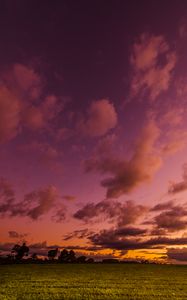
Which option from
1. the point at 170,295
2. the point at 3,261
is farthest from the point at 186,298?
the point at 3,261

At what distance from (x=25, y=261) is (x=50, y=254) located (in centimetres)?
3164

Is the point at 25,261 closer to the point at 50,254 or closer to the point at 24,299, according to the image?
the point at 50,254

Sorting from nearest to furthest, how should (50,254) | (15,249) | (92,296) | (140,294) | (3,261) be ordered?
1. (92,296)
2. (140,294)
3. (3,261)
4. (15,249)
5. (50,254)

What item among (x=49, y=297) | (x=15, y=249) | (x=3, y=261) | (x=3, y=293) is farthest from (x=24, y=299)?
(x=15, y=249)

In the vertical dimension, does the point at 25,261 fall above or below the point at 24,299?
above

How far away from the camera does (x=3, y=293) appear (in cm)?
3073

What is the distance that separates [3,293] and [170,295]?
1651cm

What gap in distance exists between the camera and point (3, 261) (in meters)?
98.8

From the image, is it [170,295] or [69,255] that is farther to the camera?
[69,255]

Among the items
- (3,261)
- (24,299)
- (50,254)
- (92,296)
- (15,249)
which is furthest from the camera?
(50,254)

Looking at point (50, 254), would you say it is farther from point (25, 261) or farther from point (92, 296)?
point (92, 296)

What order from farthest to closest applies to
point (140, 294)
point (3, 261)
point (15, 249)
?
point (15, 249) → point (3, 261) → point (140, 294)

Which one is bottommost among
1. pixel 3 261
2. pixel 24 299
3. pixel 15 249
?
pixel 24 299

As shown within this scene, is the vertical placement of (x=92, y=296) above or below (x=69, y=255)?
below
